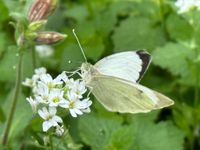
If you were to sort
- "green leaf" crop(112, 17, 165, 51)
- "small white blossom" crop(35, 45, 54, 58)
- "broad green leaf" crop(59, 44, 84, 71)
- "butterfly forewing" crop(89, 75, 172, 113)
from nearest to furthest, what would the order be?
"butterfly forewing" crop(89, 75, 172, 113) → "broad green leaf" crop(59, 44, 84, 71) → "green leaf" crop(112, 17, 165, 51) → "small white blossom" crop(35, 45, 54, 58)

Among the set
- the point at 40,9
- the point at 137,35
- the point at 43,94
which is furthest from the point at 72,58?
the point at 43,94

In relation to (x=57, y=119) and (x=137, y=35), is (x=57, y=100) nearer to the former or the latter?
(x=57, y=119)

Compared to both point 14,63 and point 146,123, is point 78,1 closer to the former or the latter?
point 14,63

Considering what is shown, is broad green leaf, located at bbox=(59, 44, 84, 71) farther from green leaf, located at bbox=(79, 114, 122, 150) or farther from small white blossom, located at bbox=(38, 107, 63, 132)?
small white blossom, located at bbox=(38, 107, 63, 132)

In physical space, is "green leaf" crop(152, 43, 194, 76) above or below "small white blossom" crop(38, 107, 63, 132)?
below

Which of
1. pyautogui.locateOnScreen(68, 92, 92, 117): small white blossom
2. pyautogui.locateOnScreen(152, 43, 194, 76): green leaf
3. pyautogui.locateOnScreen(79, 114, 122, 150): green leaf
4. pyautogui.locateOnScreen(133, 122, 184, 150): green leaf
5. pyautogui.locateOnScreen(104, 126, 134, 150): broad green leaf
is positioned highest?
pyautogui.locateOnScreen(68, 92, 92, 117): small white blossom

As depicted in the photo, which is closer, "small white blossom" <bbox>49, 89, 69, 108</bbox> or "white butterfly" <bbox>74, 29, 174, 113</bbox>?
"small white blossom" <bbox>49, 89, 69, 108</bbox>

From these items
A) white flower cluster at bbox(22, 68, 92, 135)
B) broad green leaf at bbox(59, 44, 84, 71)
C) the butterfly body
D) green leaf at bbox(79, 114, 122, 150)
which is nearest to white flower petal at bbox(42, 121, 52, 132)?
white flower cluster at bbox(22, 68, 92, 135)

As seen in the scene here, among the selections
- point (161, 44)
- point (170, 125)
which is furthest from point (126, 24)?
point (170, 125)

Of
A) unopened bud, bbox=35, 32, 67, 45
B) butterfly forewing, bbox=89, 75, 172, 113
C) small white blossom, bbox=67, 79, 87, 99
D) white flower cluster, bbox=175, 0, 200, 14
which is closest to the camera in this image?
small white blossom, bbox=67, 79, 87, 99
